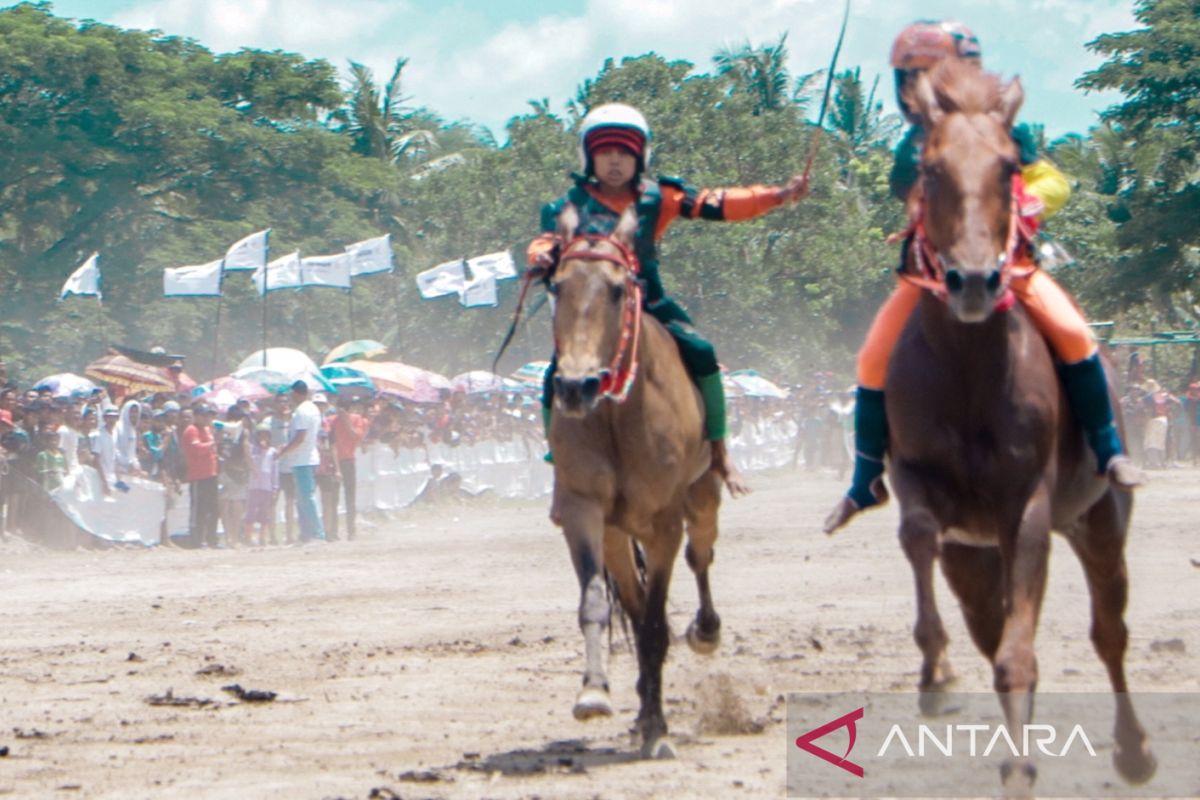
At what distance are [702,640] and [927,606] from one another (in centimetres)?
321

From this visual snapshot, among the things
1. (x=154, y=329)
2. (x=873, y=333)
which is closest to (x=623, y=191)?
(x=873, y=333)

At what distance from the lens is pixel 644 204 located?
321 inches

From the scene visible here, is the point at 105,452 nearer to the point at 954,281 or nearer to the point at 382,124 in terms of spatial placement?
the point at 954,281

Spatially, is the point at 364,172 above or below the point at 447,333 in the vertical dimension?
above

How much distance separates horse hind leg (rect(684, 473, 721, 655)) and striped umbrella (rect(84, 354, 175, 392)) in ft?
66.9

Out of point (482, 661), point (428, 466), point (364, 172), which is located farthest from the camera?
point (364, 172)

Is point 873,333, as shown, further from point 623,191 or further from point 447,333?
point 447,333

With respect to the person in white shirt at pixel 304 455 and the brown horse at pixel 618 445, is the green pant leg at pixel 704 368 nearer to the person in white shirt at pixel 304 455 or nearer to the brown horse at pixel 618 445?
the brown horse at pixel 618 445

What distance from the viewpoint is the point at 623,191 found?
26.9 feet

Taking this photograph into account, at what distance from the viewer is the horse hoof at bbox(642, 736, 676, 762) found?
7195 mm

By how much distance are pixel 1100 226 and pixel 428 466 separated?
2549 centimetres

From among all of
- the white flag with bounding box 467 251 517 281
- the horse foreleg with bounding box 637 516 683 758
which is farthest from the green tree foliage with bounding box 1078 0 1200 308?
the horse foreleg with bounding box 637 516 683 758

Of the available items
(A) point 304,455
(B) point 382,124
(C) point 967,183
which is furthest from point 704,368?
(B) point 382,124

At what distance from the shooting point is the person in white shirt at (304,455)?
21188 millimetres
